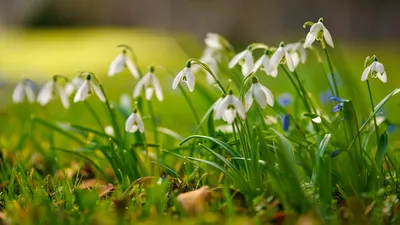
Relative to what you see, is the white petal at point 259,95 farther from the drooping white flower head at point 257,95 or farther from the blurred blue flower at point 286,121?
the blurred blue flower at point 286,121

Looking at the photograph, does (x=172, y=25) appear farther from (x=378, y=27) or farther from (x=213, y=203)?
(x=213, y=203)

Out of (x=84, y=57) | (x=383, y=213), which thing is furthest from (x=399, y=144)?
(x=84, y=57)

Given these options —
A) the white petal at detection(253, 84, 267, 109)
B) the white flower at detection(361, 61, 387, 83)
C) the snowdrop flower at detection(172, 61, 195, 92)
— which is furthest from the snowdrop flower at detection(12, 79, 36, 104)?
the white flower at detection(361, 61, 387, 83)

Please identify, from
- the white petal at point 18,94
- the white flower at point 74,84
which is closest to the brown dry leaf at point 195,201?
the white flower at point 74,84

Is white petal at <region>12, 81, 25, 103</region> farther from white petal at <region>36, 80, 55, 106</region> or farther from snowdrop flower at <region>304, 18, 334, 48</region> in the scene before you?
snowdrop flower at <region>304, 18, 334, 48</region>

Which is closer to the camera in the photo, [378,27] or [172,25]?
[378,27]

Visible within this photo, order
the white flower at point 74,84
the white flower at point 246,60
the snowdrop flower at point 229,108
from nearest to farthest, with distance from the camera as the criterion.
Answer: the snowdrop flower at point 229,108 < the white flower at point 246,60 < the white flower at point 74,84
